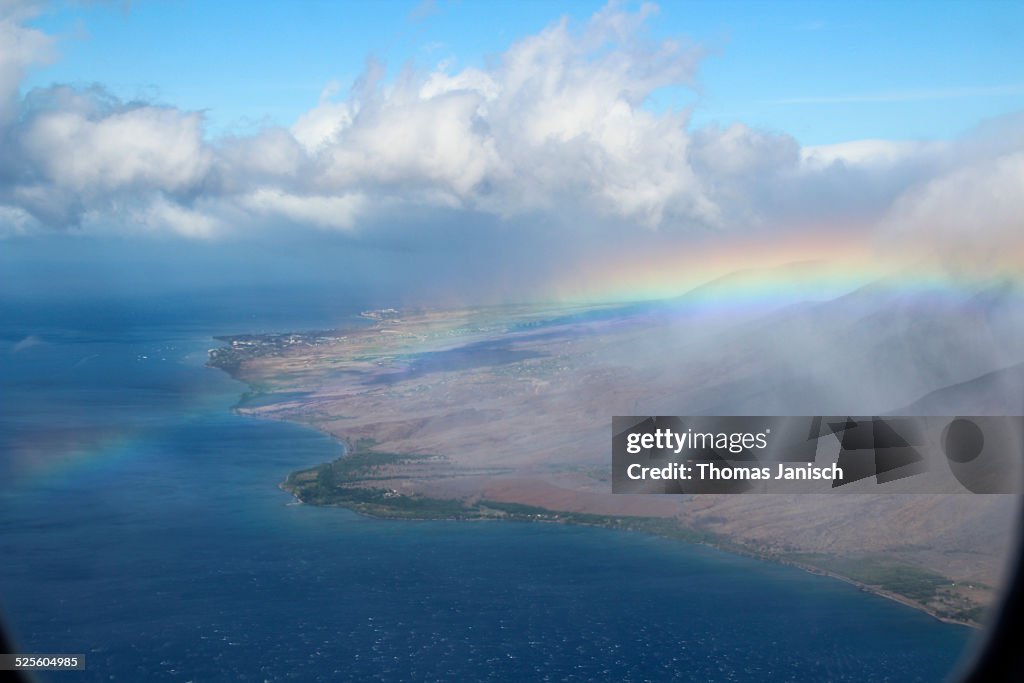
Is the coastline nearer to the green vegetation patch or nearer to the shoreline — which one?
the shoreline

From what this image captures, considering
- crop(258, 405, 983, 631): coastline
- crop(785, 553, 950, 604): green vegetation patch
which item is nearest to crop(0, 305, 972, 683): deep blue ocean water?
crop(258, 405, 983, 631): coastline

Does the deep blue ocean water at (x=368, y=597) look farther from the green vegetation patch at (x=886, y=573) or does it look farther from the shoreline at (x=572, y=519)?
the green vegetation patch at (x=886, y=573)

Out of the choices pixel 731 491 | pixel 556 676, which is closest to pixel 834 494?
pixel 731 491

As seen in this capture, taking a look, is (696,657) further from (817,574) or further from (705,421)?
(705,421)

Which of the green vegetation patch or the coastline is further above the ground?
the coastline

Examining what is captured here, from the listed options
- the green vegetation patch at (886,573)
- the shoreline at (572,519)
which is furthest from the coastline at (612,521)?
the green vegetation patch at (886,573)

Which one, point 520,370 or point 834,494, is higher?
point 520,370

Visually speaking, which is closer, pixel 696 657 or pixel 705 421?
pixel 696 657

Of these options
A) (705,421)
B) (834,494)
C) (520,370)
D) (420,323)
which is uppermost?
(420,323)
